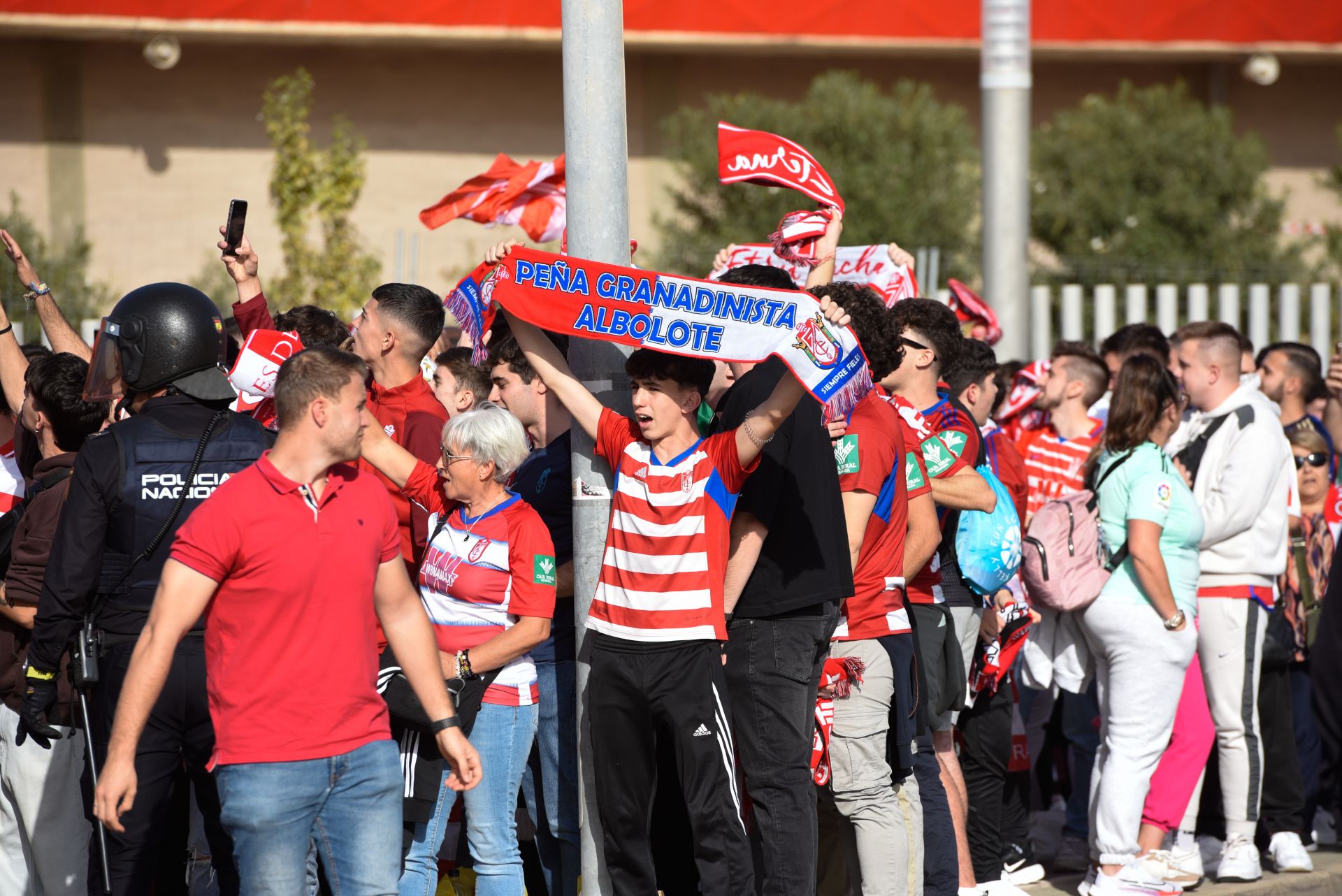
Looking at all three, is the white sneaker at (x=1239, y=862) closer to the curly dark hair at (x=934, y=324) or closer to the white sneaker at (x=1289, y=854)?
the white sneaker at (x=1289, y=854)

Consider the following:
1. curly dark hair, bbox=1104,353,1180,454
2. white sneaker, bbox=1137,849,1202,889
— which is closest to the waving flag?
curly dark hair, bbox=1104,353,1180,454

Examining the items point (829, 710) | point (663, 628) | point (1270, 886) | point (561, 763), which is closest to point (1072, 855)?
point (1270, 886)

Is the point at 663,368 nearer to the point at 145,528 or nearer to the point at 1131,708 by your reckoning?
the point at 145,528

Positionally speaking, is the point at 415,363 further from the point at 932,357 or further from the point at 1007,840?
the point at 1007,840

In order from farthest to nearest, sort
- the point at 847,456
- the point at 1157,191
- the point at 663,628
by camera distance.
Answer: the point at 1157,191, the point at 847,456, the point at 663,628

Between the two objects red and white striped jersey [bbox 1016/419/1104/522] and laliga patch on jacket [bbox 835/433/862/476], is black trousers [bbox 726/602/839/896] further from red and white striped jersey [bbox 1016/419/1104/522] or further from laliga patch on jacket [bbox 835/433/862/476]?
red and white striped jersey [bbox 1016/419/1104/522]

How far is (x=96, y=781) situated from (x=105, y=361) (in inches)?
49.3

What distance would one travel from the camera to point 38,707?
4.61 metres

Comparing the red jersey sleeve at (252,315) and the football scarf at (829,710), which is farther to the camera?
the red jersey sleeve at (252,315)

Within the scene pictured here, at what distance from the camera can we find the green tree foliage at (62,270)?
14.3m

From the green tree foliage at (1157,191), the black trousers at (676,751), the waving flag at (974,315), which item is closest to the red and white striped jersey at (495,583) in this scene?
the black trousers at (676,751)

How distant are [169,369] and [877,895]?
283 centimetres

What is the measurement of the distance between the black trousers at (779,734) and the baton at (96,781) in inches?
74.6

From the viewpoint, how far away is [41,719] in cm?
468
